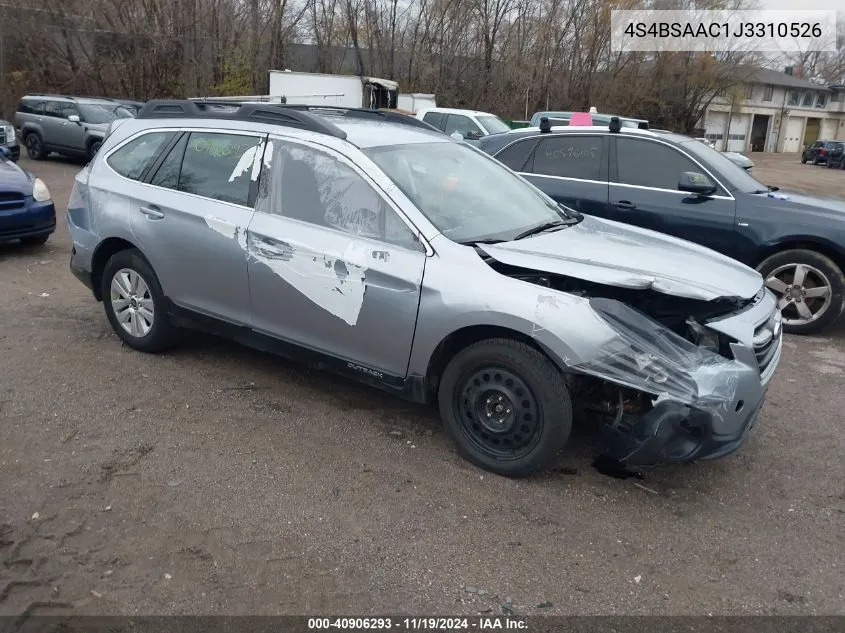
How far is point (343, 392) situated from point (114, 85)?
2808cm

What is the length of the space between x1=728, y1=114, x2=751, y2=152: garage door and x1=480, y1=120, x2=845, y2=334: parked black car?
56.9 meters

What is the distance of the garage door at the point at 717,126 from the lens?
181 feet

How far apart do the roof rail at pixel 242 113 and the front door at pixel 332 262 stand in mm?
147

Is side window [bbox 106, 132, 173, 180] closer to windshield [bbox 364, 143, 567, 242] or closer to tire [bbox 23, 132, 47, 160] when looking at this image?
windshield [bbox 364, 143, 567, 242]

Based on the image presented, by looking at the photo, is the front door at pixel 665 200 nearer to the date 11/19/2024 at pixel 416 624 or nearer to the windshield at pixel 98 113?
the date 11/19/2024 at pixel 416 624

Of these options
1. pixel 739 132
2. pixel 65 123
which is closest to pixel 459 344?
pixel 65 123

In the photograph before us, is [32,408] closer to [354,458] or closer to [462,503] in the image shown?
[354,458]

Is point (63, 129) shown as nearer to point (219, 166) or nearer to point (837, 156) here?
point (219, 166)

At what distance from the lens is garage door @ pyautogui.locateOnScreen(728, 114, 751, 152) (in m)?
58.3

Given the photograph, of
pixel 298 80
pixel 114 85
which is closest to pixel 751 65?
pixel 298 80

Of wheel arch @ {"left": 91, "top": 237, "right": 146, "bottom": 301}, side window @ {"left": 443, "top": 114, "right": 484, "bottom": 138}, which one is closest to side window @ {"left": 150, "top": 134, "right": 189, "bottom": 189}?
wheel arch @ {"left": 91, "top": 237, "right": 146, "bottom": 301}

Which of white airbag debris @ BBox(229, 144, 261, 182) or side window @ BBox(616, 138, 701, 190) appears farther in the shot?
side window @ BBox(616, 138, 701, 190)

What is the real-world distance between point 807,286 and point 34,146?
755 inches

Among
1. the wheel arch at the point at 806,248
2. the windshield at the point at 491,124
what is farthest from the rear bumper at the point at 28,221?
the windshield at the point at 491,124
